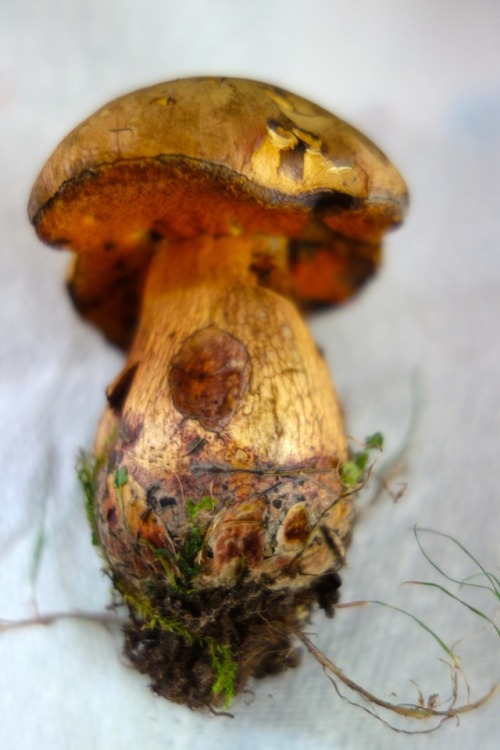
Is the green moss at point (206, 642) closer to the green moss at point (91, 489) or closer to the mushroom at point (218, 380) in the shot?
the mushroom at point (218, 380)

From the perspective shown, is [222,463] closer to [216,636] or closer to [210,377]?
[210,377]

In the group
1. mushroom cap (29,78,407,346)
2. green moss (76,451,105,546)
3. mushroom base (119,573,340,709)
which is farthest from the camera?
green moss (76,451,105,546)

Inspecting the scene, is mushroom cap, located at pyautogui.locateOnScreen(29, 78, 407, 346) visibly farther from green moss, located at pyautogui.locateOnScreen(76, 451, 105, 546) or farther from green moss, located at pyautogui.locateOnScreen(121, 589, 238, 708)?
green moss, located at pyautogui.locateOnScreen(121, 589, 238, 708)

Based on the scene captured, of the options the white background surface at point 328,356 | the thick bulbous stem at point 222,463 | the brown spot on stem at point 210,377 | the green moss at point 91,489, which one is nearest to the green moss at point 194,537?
the thick bulbous stem at point 222,463

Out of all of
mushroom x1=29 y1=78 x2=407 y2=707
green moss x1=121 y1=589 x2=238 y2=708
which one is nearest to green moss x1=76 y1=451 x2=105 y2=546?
mushroom x1=29 y1=78 x2=407 y2=707

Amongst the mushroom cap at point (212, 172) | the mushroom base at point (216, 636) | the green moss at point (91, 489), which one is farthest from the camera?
the green moss at point (91, 489)

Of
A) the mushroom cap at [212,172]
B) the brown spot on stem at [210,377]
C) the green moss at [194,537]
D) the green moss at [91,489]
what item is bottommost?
the green moss at [91,489]

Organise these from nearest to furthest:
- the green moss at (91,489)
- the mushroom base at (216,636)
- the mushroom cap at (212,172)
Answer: the mushroom cap at (212,172) < the mushroom base at (216,636) < the green moss at (91,489)
